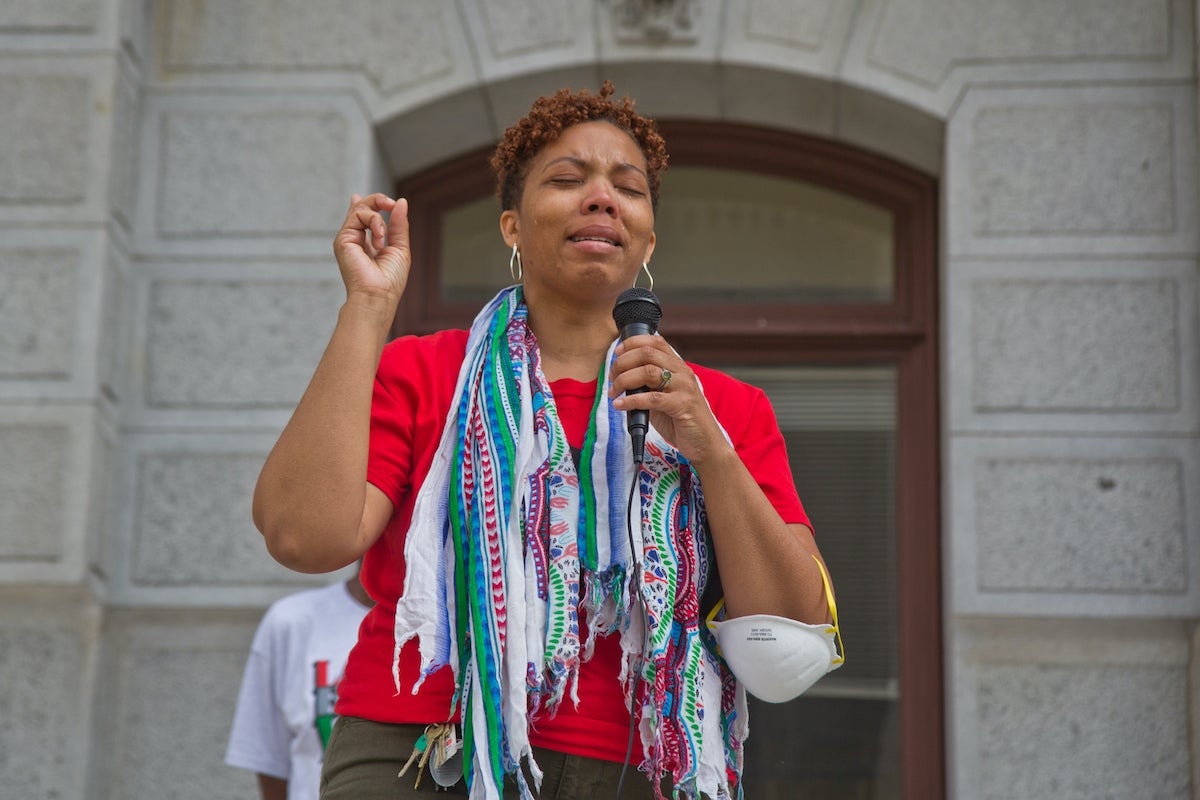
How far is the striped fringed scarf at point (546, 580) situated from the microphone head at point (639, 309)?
0.16 m

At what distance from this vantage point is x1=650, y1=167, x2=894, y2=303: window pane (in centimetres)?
586

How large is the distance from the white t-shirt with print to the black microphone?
223 cm

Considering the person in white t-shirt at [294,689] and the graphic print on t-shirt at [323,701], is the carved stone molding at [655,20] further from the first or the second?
the graphic print on t-shirt at [323,701]

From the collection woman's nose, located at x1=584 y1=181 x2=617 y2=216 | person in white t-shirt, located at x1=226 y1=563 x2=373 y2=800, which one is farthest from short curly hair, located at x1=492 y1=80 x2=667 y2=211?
person in white t-shirt, located at x1=226 y1=563 x2=373 y2=800

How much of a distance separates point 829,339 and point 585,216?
118 inches

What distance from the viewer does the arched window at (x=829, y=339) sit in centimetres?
534

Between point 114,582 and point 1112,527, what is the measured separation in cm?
331

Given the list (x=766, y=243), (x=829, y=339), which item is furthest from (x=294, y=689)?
(x=766, y=243)

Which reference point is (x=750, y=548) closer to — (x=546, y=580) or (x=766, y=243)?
(x=546, y=580)

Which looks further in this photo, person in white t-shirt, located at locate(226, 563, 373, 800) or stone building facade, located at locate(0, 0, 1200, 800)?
stone building facade, located at locate(0, 0, 1200, 800)

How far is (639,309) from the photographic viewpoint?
2676 millimetres

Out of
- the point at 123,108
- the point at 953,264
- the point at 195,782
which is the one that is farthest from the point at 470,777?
the point at 123,108

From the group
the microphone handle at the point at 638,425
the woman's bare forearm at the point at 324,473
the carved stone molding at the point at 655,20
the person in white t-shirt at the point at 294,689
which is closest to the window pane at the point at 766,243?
the carved stone molding at the point at 655,20

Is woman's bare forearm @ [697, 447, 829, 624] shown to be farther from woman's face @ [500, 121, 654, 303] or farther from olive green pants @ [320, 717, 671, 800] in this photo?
woman's face @ [500, 121, 654, 303]
